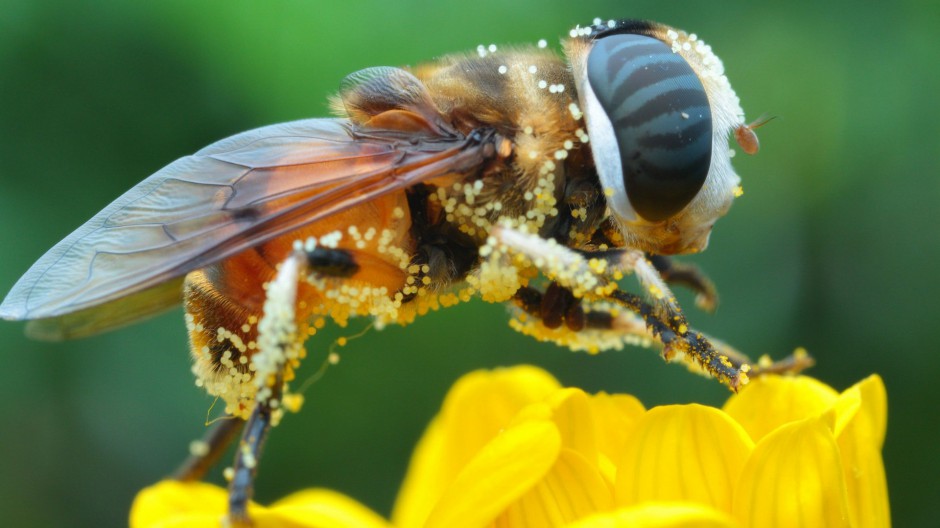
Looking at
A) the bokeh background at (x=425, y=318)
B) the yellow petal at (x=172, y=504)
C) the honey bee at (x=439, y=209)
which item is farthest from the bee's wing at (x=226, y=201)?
the bokeh background at (x=425, y=318)

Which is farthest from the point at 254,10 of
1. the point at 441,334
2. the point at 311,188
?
the point at 311,188

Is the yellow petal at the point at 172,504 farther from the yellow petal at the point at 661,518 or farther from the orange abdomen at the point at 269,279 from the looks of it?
the yellow petal at the point at 661,518

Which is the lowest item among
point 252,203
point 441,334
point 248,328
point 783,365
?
point 441,334

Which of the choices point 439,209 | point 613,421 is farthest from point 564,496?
point 439,209

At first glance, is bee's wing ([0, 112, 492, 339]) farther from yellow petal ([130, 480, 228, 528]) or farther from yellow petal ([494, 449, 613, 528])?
yellow petal ([494, 449, 613, 528])

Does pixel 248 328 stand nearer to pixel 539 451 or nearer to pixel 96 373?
pixel 539 451

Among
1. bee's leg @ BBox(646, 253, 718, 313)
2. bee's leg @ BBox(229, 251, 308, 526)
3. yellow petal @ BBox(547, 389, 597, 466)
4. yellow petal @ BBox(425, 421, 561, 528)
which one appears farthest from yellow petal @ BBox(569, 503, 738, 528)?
bee's leg @ BBox(646, 253, 718, 313)
